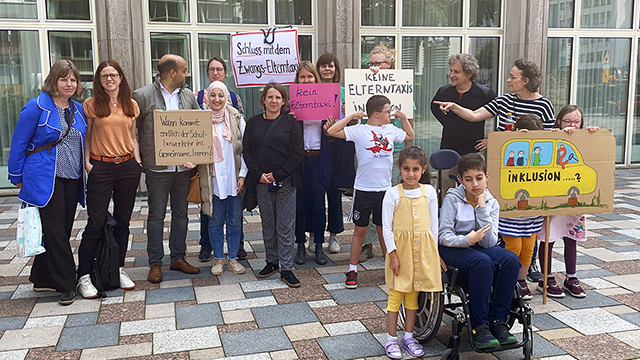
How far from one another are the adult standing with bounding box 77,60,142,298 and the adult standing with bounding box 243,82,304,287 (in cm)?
103

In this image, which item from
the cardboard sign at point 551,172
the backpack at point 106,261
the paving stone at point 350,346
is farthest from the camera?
the backpack at point 106,261

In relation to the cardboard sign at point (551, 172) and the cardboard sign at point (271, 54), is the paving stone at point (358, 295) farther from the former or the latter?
the cardboard sign at point (271, 54)

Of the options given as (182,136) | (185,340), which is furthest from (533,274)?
(182,136)

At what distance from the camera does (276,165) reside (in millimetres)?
5164

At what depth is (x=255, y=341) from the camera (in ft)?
13.0

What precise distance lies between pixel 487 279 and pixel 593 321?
51.6 inches

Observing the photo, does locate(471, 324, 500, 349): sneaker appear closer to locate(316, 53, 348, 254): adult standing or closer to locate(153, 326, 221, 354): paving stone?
locate(153, 326, 221, 354): paving stone

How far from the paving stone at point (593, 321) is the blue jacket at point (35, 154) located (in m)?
4.08

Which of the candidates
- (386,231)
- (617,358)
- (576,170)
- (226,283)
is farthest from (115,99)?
(617,358)

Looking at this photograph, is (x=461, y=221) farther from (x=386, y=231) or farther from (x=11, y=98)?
(x=11, y=98)

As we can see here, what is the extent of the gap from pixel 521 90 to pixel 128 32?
6.15 m

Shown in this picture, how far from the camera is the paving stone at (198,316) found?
4289 mm

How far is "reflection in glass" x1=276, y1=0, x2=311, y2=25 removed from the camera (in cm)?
984

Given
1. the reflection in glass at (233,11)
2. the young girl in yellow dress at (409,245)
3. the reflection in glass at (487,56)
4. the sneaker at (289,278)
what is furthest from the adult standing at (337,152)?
the reflection in glass at (487,56)
